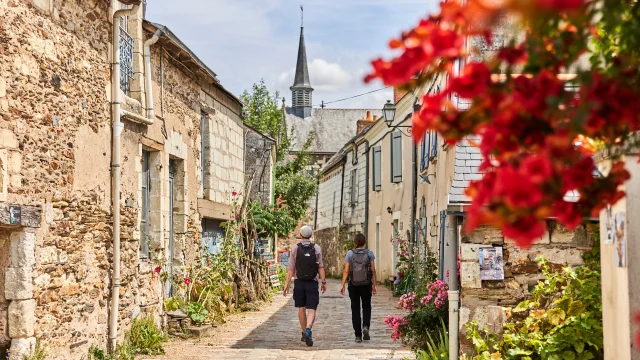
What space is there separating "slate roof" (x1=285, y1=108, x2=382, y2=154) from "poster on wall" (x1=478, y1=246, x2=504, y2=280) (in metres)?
51.0

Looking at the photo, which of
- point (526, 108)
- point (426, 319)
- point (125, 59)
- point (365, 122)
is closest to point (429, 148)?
point (125, 59)

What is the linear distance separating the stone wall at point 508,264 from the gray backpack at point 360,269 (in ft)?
11.0

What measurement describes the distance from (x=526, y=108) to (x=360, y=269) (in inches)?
339

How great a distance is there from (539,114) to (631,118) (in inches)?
9.5

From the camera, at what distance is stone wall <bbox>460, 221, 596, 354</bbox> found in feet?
23.3

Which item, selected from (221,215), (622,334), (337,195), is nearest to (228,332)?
(221,215)

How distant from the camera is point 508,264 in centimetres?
721

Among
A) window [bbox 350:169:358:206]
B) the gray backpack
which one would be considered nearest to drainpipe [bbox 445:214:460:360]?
the gray backpack

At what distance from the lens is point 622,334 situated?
15.9ft

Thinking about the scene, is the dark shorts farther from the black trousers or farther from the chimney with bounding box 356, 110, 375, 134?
the chimney with bounding box 356, 110, 375, 134

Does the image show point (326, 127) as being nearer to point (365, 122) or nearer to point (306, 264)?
point (365, 122)

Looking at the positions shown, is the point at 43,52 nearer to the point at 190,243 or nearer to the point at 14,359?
the point at 14,359

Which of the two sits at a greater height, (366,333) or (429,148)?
(429,148)

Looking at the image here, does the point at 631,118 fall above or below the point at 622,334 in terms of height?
above
